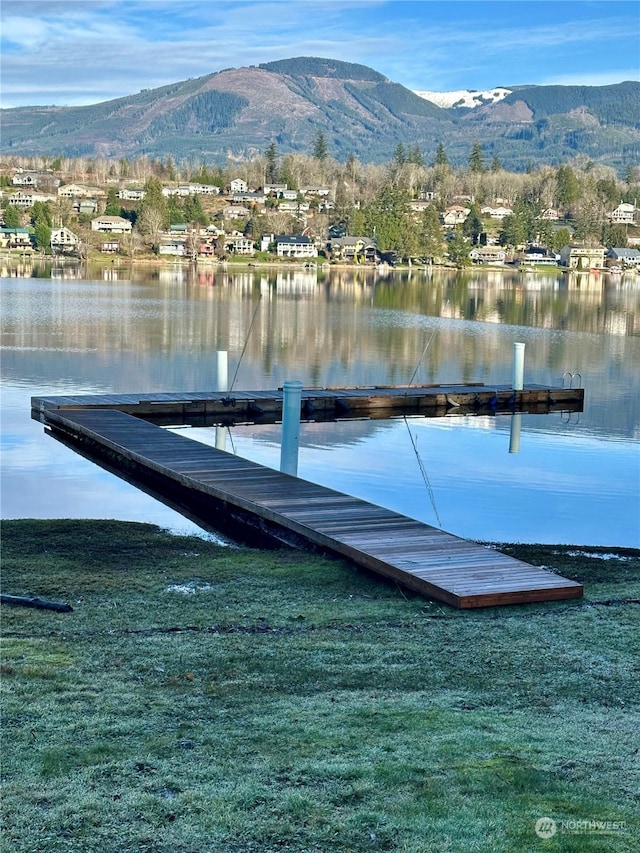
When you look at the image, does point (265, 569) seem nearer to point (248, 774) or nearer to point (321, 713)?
point (321, 713)

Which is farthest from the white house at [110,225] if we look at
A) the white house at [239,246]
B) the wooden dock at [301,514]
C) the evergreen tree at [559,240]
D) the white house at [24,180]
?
the wooden dock at [301,514]

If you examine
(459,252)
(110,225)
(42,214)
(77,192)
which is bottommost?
(459,252)

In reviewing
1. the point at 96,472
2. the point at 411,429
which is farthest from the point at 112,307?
the point at 96,472

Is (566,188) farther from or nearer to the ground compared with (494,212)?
farther from the ground

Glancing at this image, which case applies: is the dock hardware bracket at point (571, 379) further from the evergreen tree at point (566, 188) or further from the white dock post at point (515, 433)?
the evergreen tree at point (566, 188)

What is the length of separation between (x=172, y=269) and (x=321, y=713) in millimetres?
111483

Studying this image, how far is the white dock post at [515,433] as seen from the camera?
19.7 meters

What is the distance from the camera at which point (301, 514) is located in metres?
11.2

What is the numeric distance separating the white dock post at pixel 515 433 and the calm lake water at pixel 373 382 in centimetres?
12

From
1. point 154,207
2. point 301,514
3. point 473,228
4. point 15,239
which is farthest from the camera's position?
point 473,228

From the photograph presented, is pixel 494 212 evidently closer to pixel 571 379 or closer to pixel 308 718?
pixel 571 379

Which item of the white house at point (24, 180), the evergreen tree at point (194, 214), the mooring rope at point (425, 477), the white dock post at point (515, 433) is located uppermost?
the white house at point (24, 180)

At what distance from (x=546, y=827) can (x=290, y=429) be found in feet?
35.2

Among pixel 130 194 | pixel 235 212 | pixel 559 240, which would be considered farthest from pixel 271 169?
pixel 559 240
